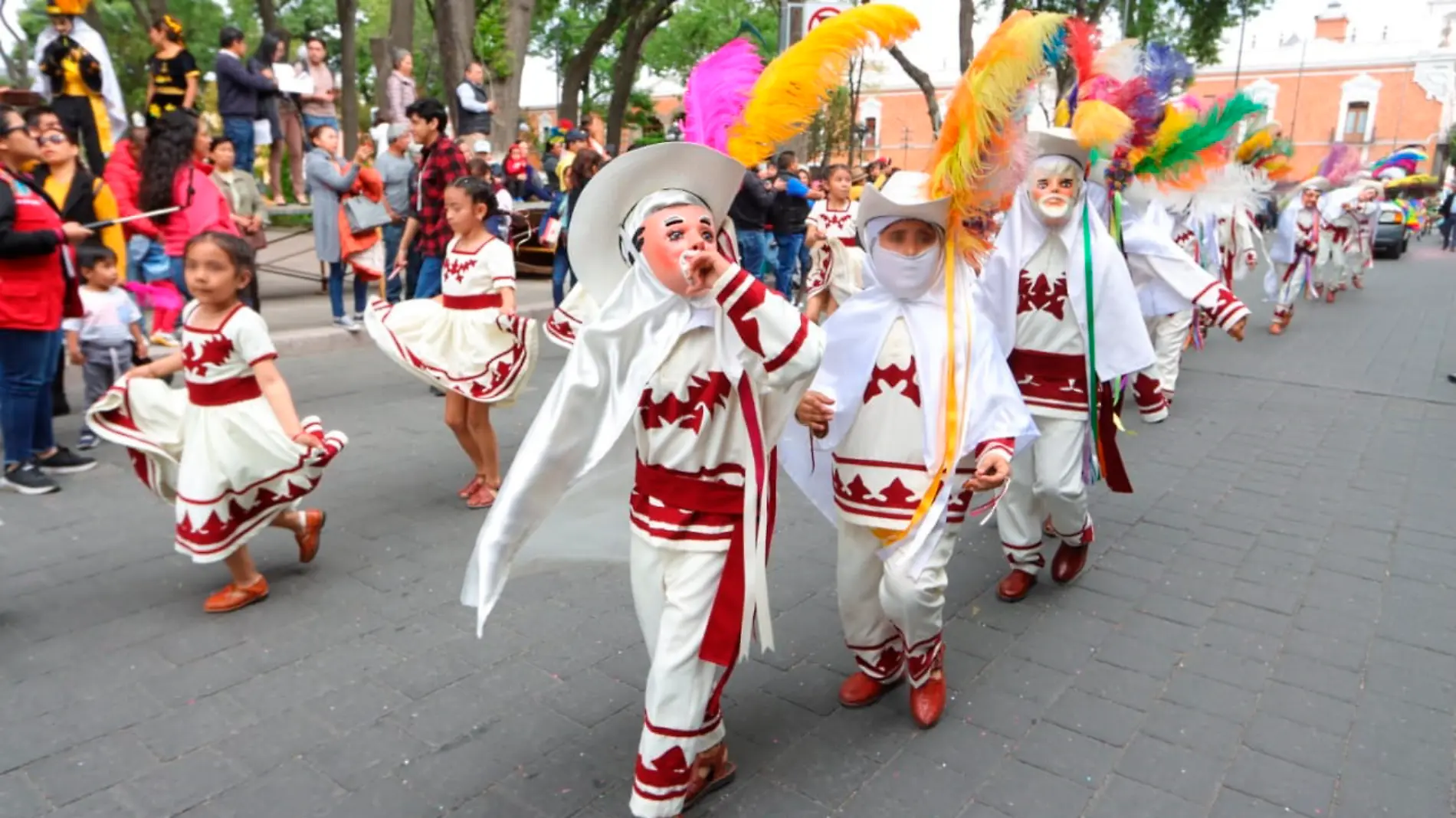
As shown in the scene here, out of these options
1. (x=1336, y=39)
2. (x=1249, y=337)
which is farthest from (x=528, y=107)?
(x=1249, y=337)

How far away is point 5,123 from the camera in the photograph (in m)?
5.00

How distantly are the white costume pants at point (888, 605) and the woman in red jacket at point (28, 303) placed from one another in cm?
446

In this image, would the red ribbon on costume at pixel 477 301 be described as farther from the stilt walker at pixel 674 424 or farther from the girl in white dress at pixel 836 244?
the girl in white dress at pixel 836 244

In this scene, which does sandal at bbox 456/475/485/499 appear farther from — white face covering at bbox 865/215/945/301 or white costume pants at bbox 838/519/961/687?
white face covering at bbox 865/215/945/301

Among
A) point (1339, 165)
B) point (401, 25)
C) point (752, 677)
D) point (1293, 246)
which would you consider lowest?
point (752, 677)

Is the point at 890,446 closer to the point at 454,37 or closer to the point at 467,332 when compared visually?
the point at 467,332

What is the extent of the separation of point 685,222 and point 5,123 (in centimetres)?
437

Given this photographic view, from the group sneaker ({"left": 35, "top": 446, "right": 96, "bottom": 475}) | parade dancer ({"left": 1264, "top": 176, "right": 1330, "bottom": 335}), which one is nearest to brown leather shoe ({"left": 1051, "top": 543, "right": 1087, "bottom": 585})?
sneaker ({"left": 35, "top": 446, "right": 96, "bottom": 475})

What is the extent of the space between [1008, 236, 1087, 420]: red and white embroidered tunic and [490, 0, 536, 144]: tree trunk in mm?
11864

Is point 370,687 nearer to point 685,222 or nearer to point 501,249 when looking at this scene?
point 685,222

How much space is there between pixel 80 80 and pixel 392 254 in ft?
10.1


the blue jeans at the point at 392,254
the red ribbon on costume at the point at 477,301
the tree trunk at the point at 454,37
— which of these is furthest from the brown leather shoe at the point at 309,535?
the tree trunk at the point at 454,37

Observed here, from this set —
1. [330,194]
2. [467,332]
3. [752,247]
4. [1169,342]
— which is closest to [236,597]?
[467,332]

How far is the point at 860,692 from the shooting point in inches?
135
